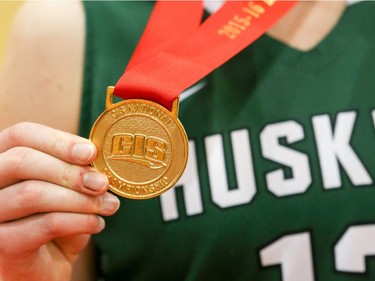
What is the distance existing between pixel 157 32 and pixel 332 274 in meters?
0.44

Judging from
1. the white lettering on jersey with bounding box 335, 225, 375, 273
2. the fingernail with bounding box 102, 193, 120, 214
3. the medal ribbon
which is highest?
the medal ribbon

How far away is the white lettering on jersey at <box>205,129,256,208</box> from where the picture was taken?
850 mm

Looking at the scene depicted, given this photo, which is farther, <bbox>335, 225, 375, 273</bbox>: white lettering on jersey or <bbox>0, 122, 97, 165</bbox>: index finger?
<bbox>335, 225, 375, 273</bbox>: white lettering on jersey

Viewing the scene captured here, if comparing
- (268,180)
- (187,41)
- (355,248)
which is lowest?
(355,248)

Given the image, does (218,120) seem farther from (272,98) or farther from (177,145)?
(177,145)

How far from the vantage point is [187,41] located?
2.81ft

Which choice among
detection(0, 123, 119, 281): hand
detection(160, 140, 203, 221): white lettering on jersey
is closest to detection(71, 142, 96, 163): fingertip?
detection(0, 123, 119, 281): hand

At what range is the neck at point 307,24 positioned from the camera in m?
0.92

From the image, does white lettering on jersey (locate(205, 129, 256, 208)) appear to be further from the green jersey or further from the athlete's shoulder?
the athlete's shoulder

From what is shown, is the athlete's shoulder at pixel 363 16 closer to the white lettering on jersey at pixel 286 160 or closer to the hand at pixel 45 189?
the white lettering on jersey at pixel 286 160

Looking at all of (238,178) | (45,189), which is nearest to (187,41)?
(238,178)

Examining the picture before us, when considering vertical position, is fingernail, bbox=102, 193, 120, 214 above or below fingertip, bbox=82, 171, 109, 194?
below

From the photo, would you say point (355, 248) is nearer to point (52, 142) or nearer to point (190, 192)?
point (190, 192)

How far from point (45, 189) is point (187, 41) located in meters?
0.32
